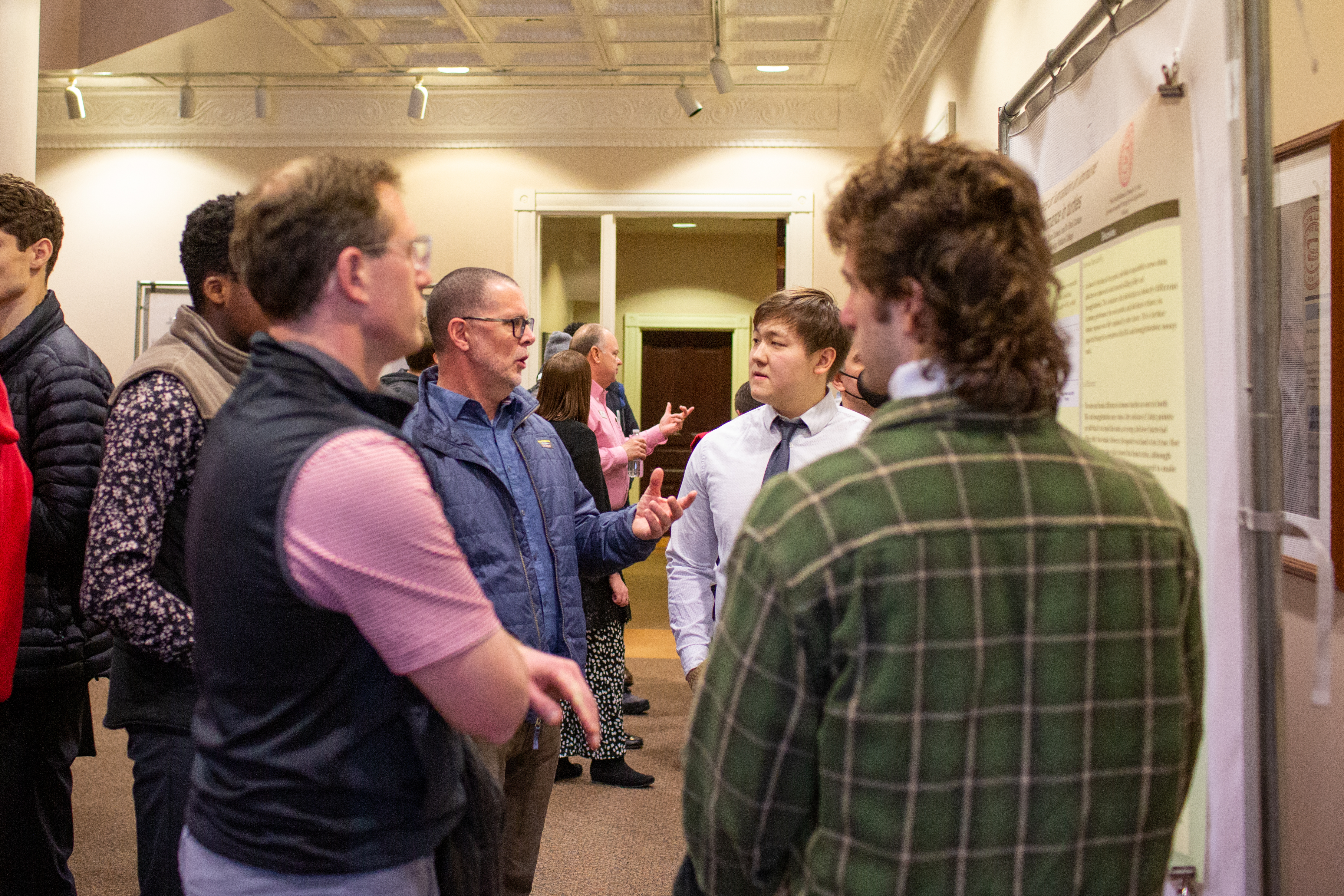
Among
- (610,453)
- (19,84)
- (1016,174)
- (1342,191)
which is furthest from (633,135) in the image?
(1016,174)

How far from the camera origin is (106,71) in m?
6.27

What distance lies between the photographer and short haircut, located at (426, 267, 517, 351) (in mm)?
2154

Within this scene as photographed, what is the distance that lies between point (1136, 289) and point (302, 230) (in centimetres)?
124

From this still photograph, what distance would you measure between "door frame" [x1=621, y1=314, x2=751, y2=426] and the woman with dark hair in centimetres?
711

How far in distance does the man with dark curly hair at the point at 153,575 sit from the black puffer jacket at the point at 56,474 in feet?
1.06

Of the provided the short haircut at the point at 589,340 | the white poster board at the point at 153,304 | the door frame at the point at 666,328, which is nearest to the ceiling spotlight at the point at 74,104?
the white poster board at the point at 153,304

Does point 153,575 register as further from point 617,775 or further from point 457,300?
point 617,775

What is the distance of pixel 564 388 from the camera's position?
360cm

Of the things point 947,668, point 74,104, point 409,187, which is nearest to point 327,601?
point 947,668

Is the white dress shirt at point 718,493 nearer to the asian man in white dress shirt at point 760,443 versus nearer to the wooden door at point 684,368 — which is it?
the asian man in white dress shirt at point 760,443

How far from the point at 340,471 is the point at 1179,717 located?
0.90 m

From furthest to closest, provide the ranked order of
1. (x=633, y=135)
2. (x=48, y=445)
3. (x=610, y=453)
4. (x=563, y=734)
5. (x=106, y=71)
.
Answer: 1. (x=633, y=135)
2. (x=106, y=71)
3. (x=610, y=453)
4. (x=563, y=734)
5. (x=48, y=445)

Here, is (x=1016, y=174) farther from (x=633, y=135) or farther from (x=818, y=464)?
(x=633, y=135)

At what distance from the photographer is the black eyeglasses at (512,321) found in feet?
6.99
